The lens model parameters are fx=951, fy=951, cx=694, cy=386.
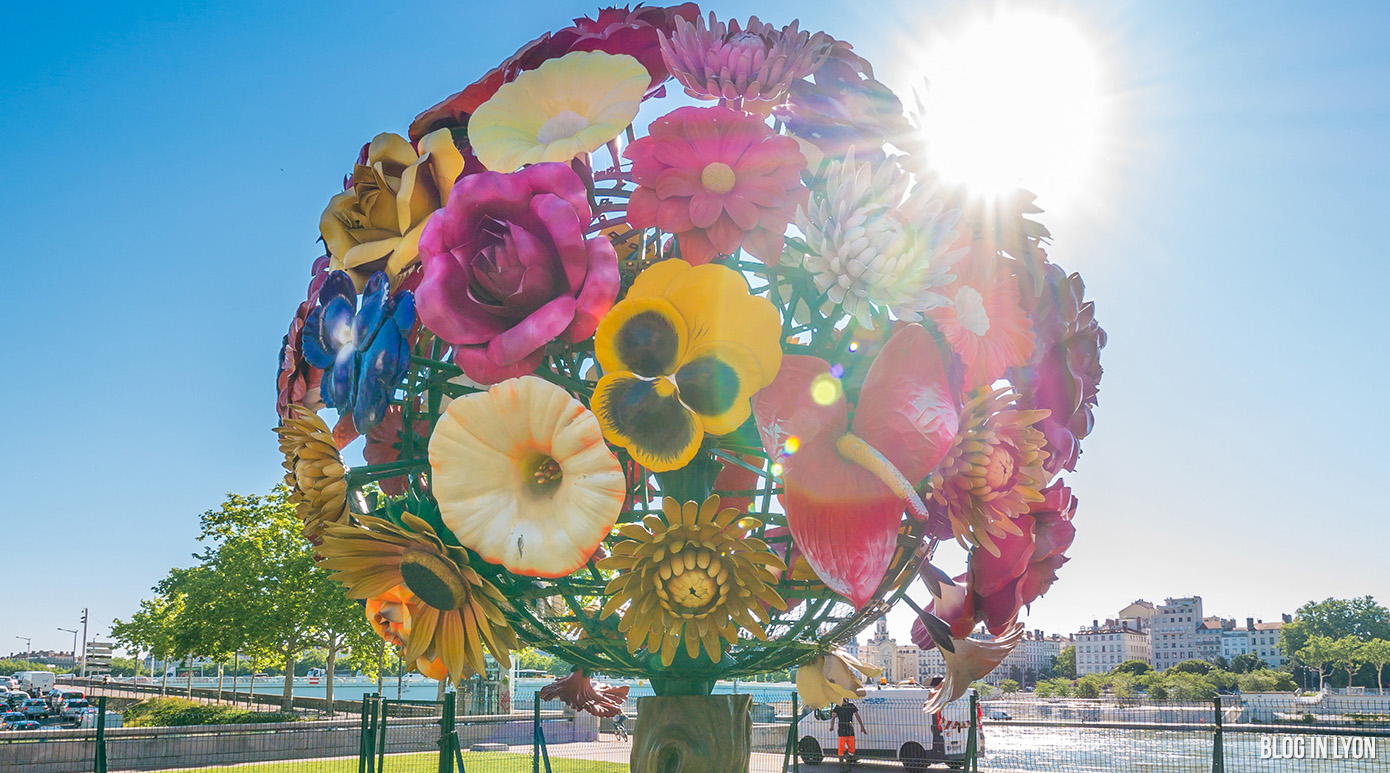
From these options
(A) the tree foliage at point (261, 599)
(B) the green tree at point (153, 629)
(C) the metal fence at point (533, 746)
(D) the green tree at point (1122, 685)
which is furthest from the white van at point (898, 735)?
(D) the green tree at point (1122, 685)

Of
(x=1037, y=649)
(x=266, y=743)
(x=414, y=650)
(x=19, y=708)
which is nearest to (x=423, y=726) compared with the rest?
(x=266, y=743)

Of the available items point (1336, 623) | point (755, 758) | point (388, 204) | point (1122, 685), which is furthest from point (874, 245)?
point (1336, 623)

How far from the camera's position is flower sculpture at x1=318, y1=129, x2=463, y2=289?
2.31m

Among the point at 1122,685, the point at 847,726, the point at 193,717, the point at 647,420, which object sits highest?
the point at 647,420

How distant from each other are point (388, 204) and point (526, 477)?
87 cm

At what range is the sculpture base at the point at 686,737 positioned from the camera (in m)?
2.32

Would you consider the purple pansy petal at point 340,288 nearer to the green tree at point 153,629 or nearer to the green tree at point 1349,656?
the green tree at point 153,629

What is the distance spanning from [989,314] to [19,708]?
138ft

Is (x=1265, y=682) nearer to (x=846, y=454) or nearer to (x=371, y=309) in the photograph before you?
(x=846, y=454)

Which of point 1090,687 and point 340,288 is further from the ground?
point 340,288

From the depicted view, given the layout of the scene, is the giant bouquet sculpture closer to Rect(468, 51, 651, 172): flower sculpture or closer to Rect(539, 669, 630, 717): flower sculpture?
Rect(468, 51, 651, 172): flower sculpture

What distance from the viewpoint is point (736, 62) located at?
2311 millimetres

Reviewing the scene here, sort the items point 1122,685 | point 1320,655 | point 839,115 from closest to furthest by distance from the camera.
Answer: point 839,115, point 1122,685, point 1320,655

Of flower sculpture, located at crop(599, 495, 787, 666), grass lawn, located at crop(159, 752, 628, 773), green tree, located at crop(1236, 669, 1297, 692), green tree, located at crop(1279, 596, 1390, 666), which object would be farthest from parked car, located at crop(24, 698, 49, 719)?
green tree, located at crop(1279, 596, 1390, 666)
